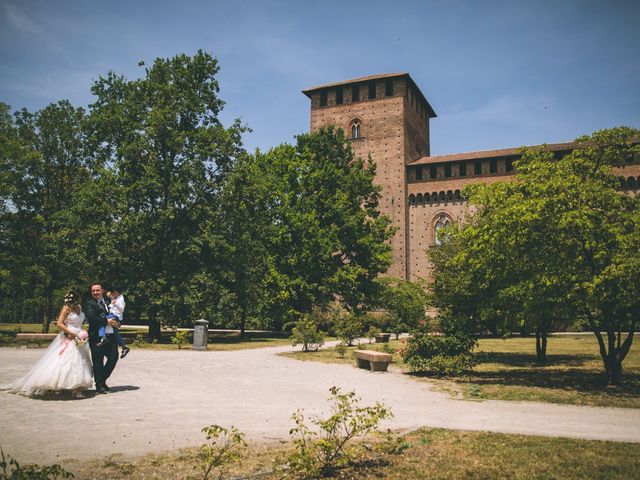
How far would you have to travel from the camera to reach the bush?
42.4 ft

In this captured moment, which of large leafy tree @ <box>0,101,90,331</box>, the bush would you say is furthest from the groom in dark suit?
large leafy tree @ <box>0,101,90,331</box>

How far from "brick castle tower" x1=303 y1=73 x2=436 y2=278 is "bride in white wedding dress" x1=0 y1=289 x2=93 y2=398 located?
1497 inches

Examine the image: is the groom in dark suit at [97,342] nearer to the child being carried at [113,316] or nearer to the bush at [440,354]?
the child being carried at [113,316]

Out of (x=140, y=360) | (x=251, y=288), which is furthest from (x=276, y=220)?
(x=140, y=360)

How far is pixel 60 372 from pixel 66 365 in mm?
156

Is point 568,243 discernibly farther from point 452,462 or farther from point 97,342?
point 97,342

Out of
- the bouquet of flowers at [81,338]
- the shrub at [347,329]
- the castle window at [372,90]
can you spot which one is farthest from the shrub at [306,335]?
the castle window at [372,90]

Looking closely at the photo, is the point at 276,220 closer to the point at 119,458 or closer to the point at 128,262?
the point at 128,262

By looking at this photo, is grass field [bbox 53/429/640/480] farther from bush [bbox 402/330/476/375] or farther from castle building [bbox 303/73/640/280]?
castle building [bbox 303/73/640/280]

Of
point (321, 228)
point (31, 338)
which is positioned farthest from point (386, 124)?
point (31, 338)

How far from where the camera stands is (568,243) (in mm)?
10758

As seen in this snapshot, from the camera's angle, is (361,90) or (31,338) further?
(361,90)

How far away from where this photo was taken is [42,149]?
103 ft

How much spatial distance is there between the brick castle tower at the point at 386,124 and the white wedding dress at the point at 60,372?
125 feet
